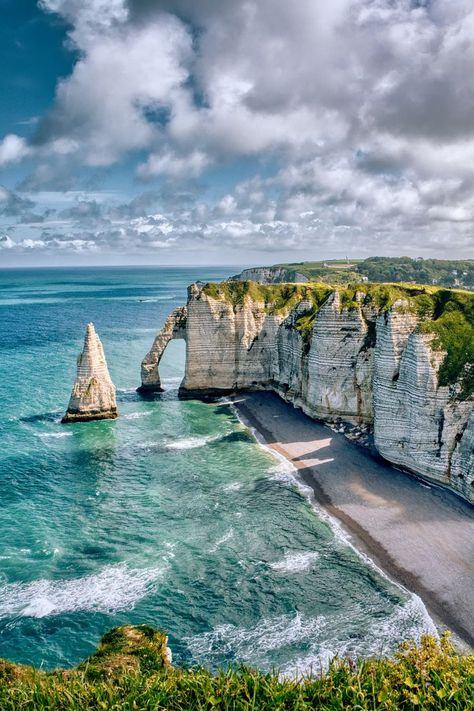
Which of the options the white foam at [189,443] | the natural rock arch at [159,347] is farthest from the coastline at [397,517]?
the natural rock arch at [159,347]

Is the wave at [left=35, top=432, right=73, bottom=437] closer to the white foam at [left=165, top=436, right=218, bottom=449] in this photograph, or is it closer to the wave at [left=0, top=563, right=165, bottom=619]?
the white foam at [left=165, top=436, right=218, bottom=449]

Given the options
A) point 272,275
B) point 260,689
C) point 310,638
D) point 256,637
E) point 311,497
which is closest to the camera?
point 260,689

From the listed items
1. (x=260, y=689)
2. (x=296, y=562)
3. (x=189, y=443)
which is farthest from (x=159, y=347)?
(x=260, y=689)

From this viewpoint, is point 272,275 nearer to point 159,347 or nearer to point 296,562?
point 159,347

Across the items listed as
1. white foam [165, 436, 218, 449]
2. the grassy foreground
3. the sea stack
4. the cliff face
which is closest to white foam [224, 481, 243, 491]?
white foam [165, 436, 218, 449]

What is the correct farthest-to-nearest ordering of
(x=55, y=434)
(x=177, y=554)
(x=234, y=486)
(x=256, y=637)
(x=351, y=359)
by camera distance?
(x=351, y=359), (x=55, y=434), (x=234, y=486), (x=177, y=554), (x=256, y=637)

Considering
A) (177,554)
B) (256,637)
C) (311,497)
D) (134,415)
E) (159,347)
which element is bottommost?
(256,637)

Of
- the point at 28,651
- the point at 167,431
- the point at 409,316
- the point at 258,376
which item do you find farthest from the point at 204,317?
the point at 28,651
